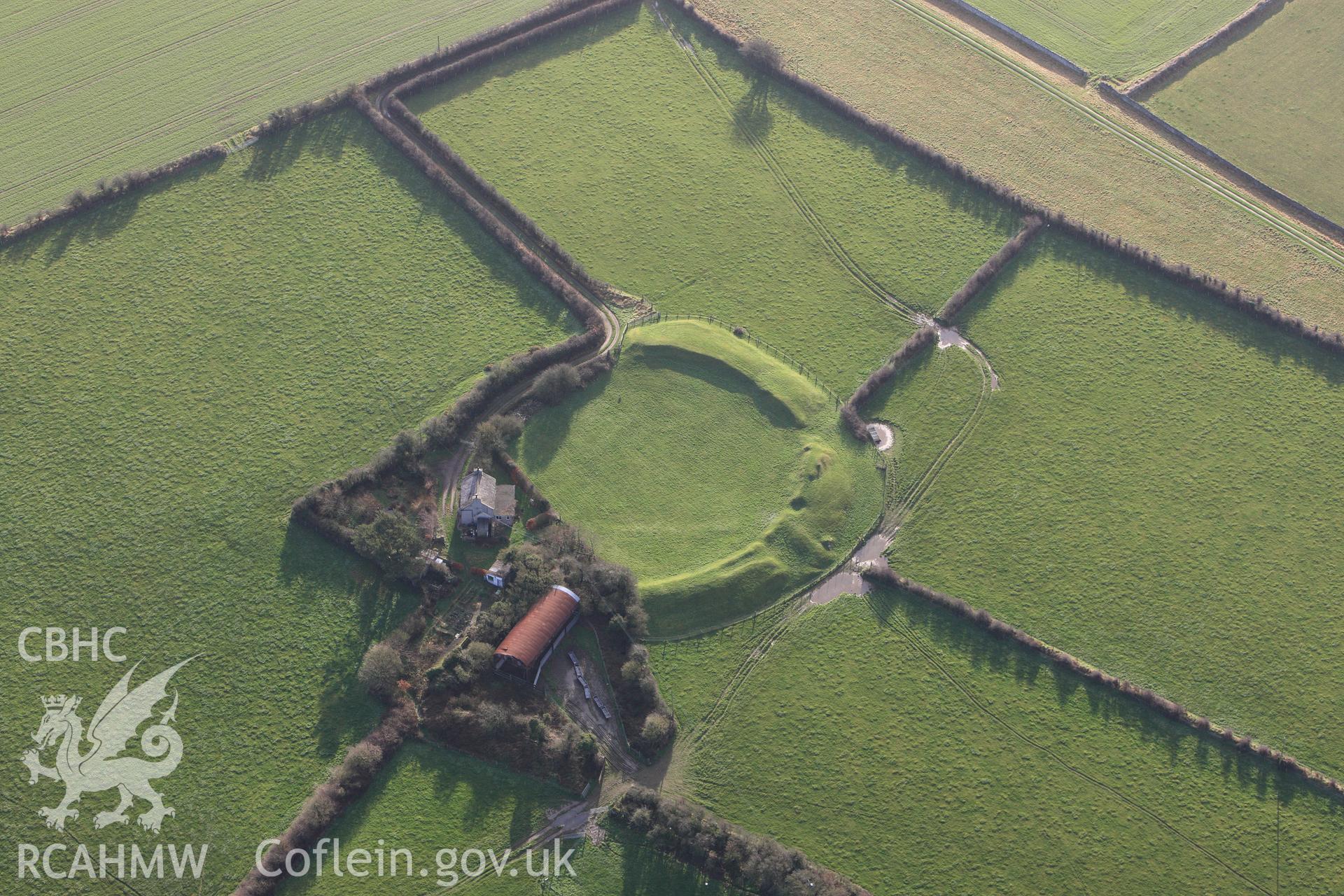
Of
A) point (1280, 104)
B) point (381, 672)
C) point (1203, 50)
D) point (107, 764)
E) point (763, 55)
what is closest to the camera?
point (107, 764)

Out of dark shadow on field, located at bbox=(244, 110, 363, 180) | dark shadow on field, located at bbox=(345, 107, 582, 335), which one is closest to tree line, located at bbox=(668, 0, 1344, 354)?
dark shadow on field, located at bbox=(345, 107, 582, 335)

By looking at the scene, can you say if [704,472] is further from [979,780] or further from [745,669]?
[979,780]

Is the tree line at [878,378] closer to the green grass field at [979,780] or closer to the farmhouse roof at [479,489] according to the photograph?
the green grass field at [979,780]

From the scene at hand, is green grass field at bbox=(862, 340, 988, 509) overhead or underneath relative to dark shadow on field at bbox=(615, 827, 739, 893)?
overhead

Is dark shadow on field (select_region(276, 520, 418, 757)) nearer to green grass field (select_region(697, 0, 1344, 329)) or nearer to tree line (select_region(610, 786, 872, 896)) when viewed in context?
tree line (select_region(610, 786, 872, 896))

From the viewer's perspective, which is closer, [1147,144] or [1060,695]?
[1060,695]

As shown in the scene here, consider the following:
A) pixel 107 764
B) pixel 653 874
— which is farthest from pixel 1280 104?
pixel 107 764

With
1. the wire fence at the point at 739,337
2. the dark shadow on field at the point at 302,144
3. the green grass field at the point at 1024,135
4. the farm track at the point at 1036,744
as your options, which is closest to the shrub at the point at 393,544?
the wire fence at the point at 739,337
